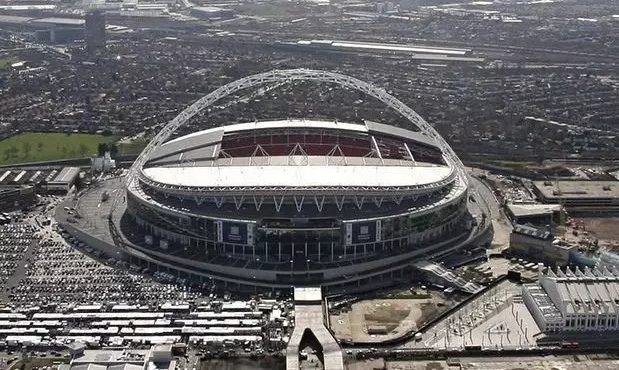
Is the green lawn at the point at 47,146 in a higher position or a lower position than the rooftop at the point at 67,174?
lower

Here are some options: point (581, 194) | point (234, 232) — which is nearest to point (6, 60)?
point (234, 232)

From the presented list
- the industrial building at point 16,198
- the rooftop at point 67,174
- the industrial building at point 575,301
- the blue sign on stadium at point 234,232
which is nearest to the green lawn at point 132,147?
the rooftop at point 67,174

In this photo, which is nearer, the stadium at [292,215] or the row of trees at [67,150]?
the stadium at [292,215]

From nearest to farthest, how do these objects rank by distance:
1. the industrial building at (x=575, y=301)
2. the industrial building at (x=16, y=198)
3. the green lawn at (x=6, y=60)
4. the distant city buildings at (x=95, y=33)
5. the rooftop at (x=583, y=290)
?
1. the industrial building at (x=575, y=301)
2. the rooftop at (x=583, y=290)
3. the industrial building at (x=16, y=198)
4. the green lawn at (x=6, y=60)
5. the distant city buildings at (x=95, y=33)

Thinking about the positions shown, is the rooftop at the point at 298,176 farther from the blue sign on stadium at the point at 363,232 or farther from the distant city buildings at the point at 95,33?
the distant city buildings at the point at 95,33

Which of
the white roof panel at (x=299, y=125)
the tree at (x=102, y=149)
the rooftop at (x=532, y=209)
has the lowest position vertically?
the tree at (x=102, y=149)

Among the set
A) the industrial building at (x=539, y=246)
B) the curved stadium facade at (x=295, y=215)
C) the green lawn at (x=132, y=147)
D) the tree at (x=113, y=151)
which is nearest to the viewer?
the curved stadium facade at (x=295, y=215)
